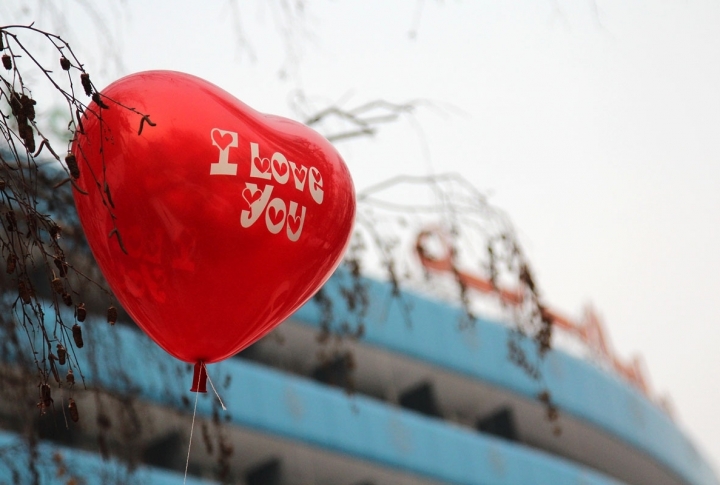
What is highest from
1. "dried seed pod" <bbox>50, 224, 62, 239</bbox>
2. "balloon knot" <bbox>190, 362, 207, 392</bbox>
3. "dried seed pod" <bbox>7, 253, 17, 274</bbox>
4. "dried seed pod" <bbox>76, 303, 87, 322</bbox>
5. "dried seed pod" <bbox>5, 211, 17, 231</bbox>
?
"dried seed pod" <bbox>5, 211, 17, 231</bbox>

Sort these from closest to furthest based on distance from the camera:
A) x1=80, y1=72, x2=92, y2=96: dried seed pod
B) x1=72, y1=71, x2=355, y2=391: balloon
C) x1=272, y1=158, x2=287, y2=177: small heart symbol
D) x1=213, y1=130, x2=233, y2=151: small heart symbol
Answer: x1=80, y1=72, x2=92, y2=96: dried seed pod → x1=72, y1=71, x2=355, y2=391: balloon → x1=213, y1=130, x2=233, y2=151: small heart symbol → x1=272, y1=158, x2=287, y2=177: small heart symbol

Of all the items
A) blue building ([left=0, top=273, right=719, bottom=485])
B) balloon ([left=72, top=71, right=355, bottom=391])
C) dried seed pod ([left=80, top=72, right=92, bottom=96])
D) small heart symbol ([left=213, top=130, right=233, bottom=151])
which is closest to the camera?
dried seed pod ([left=80, top=72, right=92, bottom=96])

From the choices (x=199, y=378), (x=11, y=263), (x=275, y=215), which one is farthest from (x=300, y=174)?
(x=11, y=263)

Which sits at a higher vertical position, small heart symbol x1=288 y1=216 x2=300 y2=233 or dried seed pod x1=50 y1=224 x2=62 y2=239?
small heart symbol x1=288 y1=216 x2=300 y2=233

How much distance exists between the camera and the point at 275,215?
269 centimetres

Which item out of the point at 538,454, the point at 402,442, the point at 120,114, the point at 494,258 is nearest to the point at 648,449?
the point at 538,454

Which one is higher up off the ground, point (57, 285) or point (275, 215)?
point (275, 215)

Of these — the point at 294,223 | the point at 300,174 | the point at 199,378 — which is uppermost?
the point at 300,174

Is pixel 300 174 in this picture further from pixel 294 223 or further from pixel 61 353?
pixel 61 353

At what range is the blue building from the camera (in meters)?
17.5

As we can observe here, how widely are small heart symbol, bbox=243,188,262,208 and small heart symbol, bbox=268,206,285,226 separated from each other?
7cm

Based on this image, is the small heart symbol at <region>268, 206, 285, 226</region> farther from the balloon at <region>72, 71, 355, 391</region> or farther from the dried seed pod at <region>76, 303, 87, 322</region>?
the dried seed pod at <region>76, 303, 87, 322</region>

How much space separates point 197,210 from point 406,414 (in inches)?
719

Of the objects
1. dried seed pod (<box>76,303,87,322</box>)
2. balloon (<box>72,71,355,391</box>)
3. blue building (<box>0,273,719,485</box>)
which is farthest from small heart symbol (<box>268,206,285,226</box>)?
blue building (<box>0,273,719,485</box>)
